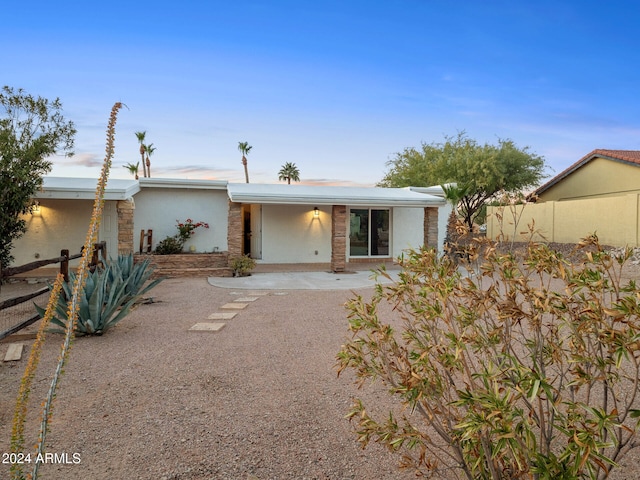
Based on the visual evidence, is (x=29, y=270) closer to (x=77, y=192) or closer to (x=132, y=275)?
(x=132, y=275)

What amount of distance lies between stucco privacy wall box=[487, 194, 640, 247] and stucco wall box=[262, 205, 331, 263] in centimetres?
608

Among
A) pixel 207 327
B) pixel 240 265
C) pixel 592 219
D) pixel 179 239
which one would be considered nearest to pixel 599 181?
pixel 592 219

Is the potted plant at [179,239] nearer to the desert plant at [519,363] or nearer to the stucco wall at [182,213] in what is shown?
the stucco wall at [182,213]

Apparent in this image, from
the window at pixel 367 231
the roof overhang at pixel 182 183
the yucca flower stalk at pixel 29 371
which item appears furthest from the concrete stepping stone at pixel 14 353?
the window at pixel 367 231

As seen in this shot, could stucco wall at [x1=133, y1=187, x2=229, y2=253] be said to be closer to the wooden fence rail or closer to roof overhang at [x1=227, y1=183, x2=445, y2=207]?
roof overhang at [x1=227, y1=183, x2=445, y2=207]

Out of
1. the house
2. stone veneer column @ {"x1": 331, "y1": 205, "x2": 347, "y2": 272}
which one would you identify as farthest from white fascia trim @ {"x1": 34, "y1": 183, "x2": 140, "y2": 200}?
the house

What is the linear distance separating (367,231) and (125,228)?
28.3 ft

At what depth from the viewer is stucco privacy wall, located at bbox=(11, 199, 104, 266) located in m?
13.5

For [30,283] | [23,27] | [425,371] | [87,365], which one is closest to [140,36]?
[23,27]

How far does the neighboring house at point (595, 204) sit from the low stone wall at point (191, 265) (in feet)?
33.9

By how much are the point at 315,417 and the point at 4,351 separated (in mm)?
4348

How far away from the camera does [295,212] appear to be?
15883mm

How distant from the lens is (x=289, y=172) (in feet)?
145

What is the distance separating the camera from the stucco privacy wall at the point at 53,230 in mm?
13492
